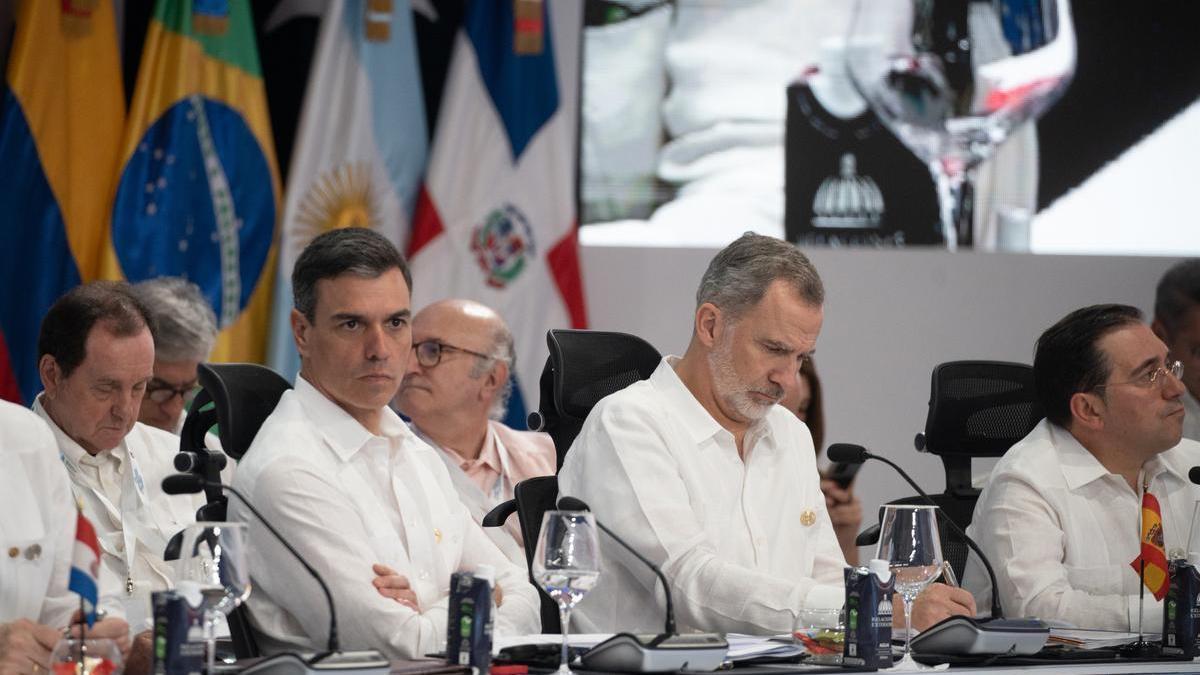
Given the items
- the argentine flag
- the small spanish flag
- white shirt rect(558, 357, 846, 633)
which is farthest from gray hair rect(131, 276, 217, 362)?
the small spanish flag

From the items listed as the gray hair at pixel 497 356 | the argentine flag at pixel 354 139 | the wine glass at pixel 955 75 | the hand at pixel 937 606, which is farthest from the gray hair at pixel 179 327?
the wine glass at pixel 955 75

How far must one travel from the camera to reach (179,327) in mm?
4527

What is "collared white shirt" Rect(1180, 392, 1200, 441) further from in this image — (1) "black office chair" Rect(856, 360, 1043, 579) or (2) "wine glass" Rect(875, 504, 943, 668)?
(2) "wine glass" Rect(875, 504, 943, 668)

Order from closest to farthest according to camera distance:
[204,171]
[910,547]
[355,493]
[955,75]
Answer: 1. [910,547]
2. [355,493]
3. [204,171]
4. [955,75]

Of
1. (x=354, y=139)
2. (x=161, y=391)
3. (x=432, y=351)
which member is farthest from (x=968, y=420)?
(x=354, y=139)

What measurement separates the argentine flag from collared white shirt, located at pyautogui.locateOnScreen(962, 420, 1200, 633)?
2.85m

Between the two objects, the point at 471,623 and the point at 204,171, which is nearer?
the point at 471,623

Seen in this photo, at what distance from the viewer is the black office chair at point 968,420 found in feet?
13.2

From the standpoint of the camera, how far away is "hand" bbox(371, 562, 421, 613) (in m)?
2.95

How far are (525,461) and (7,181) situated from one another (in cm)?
208

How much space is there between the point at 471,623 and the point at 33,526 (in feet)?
2.58

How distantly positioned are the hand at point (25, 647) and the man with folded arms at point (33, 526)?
120 mm

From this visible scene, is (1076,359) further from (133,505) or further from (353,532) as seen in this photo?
(133,505)

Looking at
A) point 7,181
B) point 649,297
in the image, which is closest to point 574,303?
point 649,297
